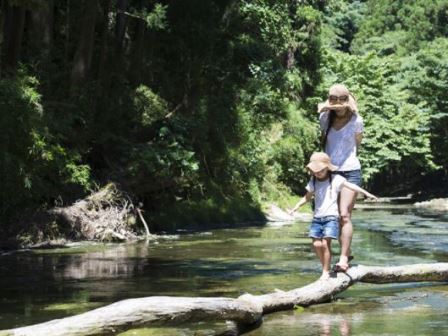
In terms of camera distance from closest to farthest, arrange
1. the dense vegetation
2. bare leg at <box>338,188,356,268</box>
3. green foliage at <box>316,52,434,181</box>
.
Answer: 1. bare leg at <box>338,188,356,268</box>
2. the dense vegetation
3. green foliage at <box>316,52,434,181</box>

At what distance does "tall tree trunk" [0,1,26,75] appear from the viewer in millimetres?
16234

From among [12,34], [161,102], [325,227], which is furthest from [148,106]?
[325,227]

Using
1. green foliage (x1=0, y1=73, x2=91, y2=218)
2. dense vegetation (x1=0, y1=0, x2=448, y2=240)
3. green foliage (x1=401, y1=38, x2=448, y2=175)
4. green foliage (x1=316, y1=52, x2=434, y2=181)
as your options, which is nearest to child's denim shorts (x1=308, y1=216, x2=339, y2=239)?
dense vegetation (x1=0, y1=0, x2=448, y2=240)

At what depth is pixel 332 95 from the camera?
7949mm

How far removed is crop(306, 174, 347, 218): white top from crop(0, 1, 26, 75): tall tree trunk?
32.8ft

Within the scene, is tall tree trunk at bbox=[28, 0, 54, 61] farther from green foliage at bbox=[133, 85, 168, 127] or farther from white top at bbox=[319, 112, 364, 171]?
white top at bbox=[319, 112, 364, 171]

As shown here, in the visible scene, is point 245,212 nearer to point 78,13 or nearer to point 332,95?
point 78,13

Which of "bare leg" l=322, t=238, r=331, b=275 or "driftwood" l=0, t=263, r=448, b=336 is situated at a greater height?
"bare leg" l=322, t=238, r=331, b=275

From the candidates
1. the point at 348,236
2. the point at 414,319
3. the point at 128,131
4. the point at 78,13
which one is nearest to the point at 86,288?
the point at 348,236

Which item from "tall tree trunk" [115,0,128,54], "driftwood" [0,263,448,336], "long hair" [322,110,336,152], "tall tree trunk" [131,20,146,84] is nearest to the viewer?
"driftwood" [0,263,448,336]

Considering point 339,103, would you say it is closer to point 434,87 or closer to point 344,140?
point 344,140

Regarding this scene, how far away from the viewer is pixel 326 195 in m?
7.80

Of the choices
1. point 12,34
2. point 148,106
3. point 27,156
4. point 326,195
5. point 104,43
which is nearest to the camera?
point 326,195

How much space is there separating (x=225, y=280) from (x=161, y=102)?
1292cm
